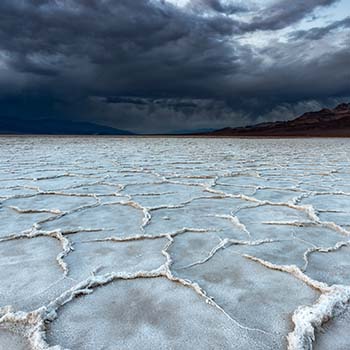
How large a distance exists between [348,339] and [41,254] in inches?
47.0

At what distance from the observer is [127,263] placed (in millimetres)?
1415

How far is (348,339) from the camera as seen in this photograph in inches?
36.3

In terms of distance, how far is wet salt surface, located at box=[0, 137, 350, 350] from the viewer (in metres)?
0.95

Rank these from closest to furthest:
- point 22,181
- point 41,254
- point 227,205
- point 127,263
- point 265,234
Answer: point 127,263 < point 41,254 < point 265,234 < point 227,205 < point 22,181

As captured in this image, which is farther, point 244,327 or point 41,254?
point 41,254

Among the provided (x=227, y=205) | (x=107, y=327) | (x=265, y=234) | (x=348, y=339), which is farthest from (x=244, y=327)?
(x=227, y=205)

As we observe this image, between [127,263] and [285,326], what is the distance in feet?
2.19

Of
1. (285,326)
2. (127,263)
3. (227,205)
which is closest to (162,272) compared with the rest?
(127,263)

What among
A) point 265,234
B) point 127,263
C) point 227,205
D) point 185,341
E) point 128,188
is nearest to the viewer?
point 185,341

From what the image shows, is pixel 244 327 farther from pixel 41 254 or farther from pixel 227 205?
pixel 227 205

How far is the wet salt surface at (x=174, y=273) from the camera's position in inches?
37.2

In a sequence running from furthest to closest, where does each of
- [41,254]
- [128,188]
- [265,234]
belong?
[128,188], [265,234], [41,254]

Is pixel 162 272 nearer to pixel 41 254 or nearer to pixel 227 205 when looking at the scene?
pixel 41 254

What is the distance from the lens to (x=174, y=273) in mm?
1310
